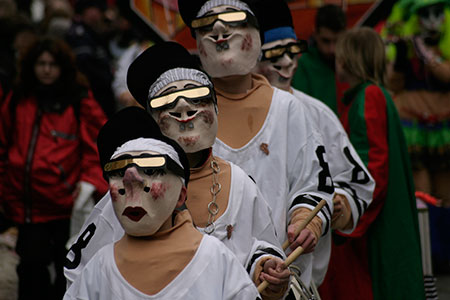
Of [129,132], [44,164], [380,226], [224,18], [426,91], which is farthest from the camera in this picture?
[426,91]

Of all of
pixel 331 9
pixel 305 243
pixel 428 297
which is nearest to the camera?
pixel 305 243

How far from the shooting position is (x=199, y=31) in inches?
172

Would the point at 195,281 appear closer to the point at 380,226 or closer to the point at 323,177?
the point at 323,177

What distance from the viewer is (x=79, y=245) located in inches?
154

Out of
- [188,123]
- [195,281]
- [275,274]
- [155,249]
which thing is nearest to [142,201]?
[155,249]

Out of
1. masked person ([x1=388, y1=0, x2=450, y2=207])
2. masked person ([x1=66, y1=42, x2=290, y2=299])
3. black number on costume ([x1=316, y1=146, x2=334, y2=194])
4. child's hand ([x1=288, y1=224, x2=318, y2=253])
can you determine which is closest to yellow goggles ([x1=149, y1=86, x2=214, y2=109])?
masked person ([x1=66, y1=42, x2=290, y2=299])

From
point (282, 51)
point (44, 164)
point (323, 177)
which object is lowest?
point (44, 164)

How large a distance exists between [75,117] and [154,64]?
244cm

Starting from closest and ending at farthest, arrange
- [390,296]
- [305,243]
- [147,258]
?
[147,258], [305,243], [390,296]

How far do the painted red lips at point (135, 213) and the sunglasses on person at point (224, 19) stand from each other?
134cm

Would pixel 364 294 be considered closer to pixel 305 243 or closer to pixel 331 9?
pixel 305 243

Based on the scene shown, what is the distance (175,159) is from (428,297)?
3.16 m

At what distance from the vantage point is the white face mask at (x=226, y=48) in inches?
169

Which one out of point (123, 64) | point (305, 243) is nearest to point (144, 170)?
point (305, 243)
